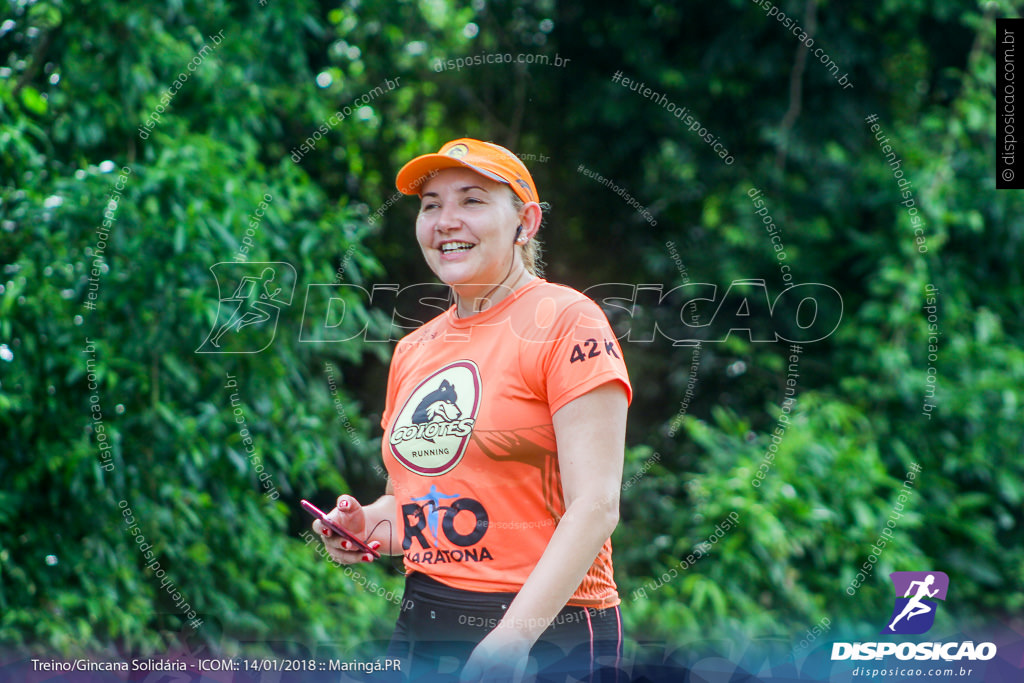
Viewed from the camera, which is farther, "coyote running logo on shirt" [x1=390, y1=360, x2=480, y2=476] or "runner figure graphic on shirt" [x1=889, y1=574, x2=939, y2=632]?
"runner figure graphic on shirt" [x1=889, y1=574, x2=939, y2=632]

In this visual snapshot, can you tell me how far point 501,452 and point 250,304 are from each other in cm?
183

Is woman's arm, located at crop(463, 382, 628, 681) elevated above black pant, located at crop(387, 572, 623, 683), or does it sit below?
above

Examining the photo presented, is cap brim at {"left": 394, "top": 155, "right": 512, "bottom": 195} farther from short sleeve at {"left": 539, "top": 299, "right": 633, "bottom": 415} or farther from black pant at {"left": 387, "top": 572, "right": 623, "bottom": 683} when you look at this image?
black pant at {"left": 387, "top": 572, "right": 623, "bottom": 683}

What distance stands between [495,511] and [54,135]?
2.31 meters

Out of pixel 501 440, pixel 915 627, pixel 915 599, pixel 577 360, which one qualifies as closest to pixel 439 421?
pixel 501 440

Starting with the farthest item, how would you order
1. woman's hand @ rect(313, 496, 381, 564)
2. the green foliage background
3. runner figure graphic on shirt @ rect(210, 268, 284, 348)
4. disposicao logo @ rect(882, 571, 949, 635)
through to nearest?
runner figure graphic on shirt @ rect(210, 268, 284, 348)
the green foliage background
disposicao logo @ rect(882, 571, 949, 635)
woman's hand @ rect(313, 496, 381, 564)

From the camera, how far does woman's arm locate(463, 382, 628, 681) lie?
128 centimetres

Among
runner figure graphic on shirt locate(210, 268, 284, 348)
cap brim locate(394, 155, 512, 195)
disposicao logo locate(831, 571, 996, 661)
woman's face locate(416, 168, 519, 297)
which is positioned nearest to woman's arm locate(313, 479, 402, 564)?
woman's face locate(416, 168, 519, 297)

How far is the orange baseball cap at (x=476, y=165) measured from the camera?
149cm

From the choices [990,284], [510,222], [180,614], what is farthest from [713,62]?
[180,614]

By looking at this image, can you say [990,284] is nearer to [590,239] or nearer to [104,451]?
[590,239]

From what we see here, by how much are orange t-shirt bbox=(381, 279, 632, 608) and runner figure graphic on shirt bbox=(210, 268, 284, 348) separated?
5.26ft

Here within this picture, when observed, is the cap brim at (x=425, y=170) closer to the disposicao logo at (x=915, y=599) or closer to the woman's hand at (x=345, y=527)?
the woman's hand at (x=345, y=527)

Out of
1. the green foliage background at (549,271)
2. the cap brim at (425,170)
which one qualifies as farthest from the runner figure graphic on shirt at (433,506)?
the green foliage background at (549,271)
